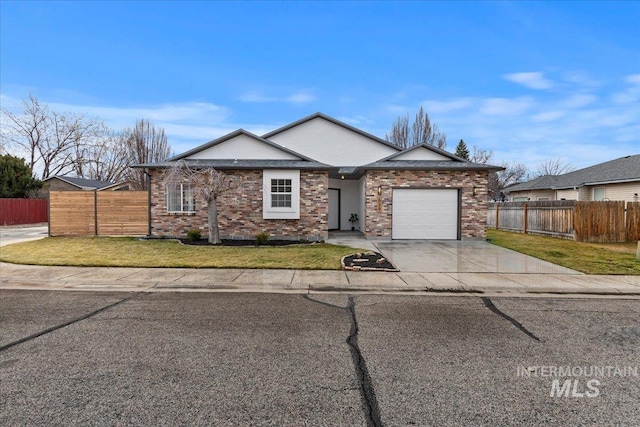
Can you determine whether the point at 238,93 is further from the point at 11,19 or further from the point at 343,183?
the point at 11,19

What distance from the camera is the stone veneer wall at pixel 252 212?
14.6 metres

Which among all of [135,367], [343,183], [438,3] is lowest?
[135,367]

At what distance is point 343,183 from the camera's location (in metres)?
19.2

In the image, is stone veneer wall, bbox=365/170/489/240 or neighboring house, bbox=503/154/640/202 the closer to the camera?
stone veneer wall, bbox=365/170/489/240

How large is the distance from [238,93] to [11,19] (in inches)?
458

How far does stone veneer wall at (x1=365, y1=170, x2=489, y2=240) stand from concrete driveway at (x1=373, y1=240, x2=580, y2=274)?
947 millimetres

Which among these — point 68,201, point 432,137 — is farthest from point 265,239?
point 432,137

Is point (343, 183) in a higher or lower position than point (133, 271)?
higher

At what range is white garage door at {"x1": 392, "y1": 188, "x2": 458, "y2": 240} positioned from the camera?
15086 mm

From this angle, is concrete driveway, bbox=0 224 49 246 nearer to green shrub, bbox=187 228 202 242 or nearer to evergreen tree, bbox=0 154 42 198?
green shrub, bbox=187 228 202 242

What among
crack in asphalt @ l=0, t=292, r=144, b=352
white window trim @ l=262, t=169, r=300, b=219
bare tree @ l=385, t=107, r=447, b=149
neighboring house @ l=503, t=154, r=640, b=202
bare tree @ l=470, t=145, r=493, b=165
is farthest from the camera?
bare tree @ l=470, t=145, r=493, b=165

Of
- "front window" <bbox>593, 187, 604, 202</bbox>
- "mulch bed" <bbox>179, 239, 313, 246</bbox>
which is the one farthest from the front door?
"front window" <bbox>593, 187, 604, 202</bbox>

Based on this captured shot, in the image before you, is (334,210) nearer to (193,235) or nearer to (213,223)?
(213,223)

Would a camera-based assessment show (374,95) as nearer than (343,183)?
No
